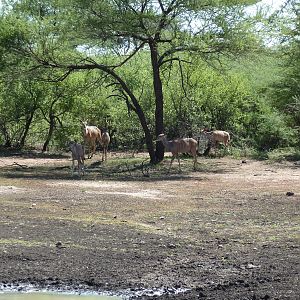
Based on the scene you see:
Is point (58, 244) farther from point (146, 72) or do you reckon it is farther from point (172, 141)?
→ point (146, 72)

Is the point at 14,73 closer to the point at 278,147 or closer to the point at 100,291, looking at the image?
the point at 278,147

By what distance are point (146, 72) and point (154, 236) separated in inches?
834

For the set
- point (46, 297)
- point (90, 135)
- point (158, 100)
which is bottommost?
point (46, 297)

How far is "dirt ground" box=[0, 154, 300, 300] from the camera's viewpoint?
364 inches

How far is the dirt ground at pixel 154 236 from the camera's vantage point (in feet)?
30.4

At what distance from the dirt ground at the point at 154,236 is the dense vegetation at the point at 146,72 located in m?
4.93

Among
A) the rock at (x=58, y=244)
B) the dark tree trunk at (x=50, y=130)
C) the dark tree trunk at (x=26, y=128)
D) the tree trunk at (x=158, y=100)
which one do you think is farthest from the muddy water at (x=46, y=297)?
the dark tree trunk at (x=26, y=128)

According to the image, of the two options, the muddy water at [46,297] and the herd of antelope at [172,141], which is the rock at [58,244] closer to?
the muddy water at [46,297]

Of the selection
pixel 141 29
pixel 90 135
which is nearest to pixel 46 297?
pixel 141 29

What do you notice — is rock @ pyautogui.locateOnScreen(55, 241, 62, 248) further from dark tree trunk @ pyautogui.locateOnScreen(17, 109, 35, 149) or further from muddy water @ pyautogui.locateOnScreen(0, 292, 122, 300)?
dark tree trunk @ pyautogui.locateOnScreen(17, 109, 35, 149)

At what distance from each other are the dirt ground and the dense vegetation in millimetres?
4927

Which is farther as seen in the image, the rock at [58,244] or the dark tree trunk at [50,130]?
the dark tree trunk at [50,130]

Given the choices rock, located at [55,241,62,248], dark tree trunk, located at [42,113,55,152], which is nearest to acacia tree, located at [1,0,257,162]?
dark tree trunk, located at [42,113,55,152]

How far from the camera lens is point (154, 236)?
478 inches
